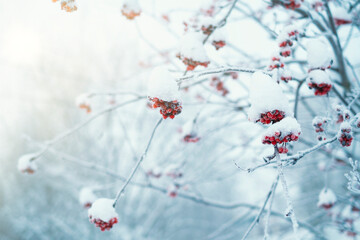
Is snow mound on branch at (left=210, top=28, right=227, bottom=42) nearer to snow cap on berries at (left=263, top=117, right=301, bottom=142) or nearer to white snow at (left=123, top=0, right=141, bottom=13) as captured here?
white snow at (left=123, top=0, right=141, bottom=13)

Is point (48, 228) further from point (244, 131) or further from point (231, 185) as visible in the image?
point (231, 185)

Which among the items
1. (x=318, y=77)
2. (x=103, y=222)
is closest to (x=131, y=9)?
(x=318, y=77)

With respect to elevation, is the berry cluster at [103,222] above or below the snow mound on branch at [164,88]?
below

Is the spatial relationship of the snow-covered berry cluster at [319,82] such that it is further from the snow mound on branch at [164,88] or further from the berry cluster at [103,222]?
the berry cluster at [103,222]

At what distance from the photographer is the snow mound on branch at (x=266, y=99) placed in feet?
3.18

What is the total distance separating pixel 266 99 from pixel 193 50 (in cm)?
75

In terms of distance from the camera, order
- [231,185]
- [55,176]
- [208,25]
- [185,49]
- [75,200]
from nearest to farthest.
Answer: [185,49], [208,25], [55,176], [75,200], [231,185]

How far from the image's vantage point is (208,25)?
A: 1745 millimetres

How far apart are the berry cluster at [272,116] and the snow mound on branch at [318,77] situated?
1.90 ft

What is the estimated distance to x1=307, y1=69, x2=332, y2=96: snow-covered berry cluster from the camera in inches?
54.4

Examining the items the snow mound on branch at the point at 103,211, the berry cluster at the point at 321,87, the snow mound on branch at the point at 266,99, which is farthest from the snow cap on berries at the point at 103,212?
the berry cluster at the point at 321,87

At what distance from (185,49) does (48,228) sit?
385 inches

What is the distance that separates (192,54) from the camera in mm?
1562

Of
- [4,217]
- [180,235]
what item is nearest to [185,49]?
[4,217]
